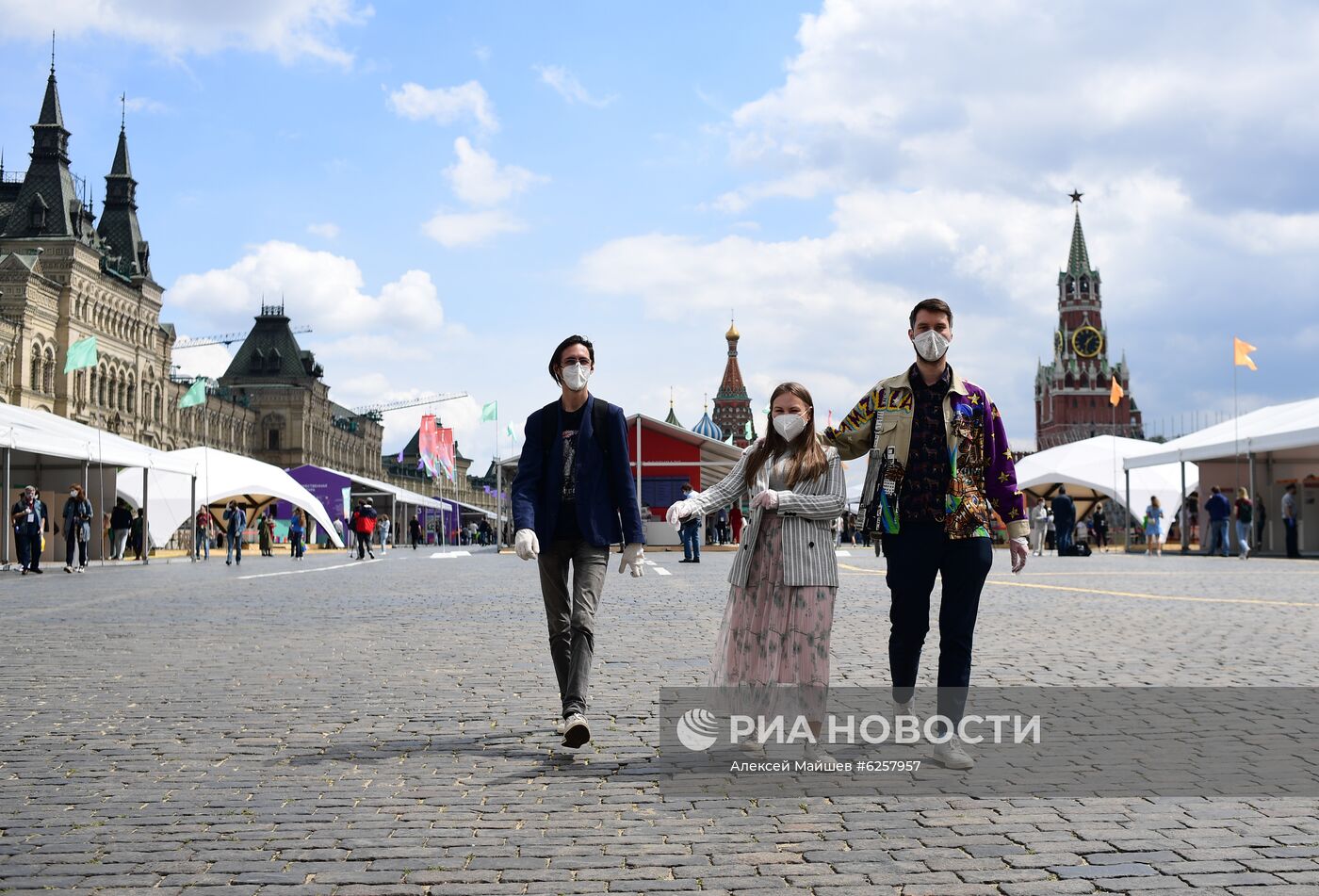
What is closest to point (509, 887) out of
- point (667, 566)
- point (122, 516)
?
point (667, 566)

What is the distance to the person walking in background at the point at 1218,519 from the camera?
32344mm

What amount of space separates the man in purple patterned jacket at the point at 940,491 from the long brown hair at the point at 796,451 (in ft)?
0.80

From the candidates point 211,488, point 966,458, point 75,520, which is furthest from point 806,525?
point 211,488

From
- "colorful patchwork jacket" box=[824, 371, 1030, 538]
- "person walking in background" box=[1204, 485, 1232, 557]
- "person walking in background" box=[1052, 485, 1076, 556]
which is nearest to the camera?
"colorful patchwork jacket" box=[824, 371, 1030, 538]

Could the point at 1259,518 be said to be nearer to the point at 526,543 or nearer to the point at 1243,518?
the point at 1243,518

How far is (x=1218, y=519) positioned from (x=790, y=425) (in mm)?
29745

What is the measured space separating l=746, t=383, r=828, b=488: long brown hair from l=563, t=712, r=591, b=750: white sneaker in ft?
3.96

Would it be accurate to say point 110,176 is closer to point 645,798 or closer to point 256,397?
point 256,397

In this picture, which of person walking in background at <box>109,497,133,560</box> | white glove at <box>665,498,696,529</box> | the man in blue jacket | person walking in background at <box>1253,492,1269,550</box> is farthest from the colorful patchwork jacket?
person walking in background at <box>1253,492,1269,550</box>

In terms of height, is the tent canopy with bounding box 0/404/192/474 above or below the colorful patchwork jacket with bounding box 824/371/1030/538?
above

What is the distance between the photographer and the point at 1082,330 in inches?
6929

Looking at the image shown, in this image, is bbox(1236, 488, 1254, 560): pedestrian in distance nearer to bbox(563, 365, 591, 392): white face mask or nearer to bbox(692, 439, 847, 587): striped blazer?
bbox(692, 439, 847, 587): striped blazer

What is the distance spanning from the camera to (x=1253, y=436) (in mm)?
31219

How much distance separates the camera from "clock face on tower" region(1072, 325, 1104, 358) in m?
176
